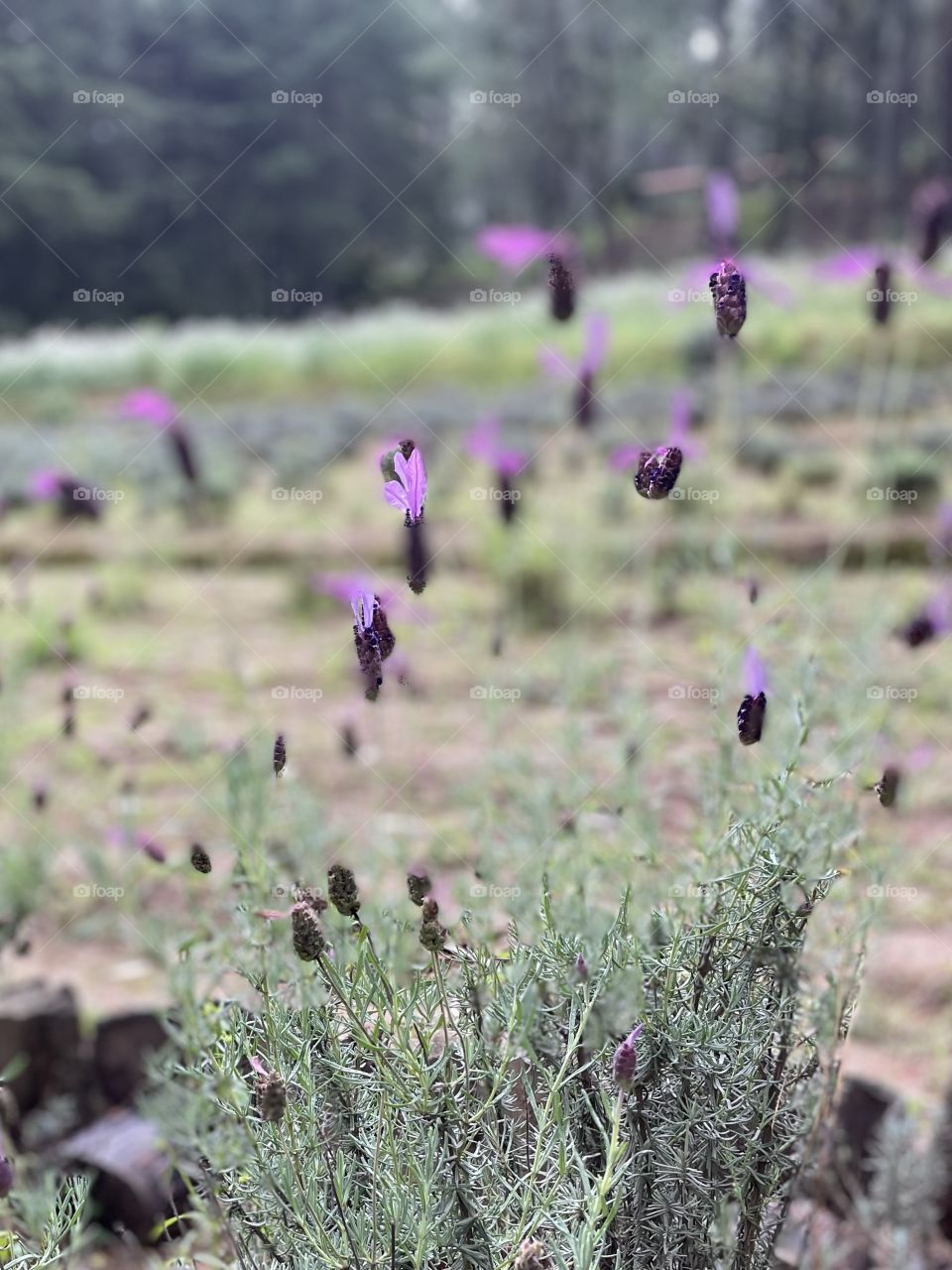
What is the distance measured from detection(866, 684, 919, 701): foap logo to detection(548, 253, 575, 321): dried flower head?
84cm

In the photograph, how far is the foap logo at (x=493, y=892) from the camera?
1.33 m

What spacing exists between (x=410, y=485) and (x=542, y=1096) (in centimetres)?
51

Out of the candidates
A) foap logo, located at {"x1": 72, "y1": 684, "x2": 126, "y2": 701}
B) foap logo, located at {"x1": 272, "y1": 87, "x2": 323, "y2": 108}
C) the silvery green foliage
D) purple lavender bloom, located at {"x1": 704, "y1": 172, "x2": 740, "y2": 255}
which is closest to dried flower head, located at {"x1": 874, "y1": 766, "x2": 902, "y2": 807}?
the silvery green foliage

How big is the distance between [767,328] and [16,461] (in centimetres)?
583

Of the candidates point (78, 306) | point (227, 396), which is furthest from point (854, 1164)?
point (78, 306)

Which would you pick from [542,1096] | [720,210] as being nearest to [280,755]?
[542,1096]

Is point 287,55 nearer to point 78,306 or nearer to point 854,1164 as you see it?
point 78,306

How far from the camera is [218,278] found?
21547 mm

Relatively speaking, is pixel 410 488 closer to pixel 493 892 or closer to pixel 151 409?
pixel 493 892

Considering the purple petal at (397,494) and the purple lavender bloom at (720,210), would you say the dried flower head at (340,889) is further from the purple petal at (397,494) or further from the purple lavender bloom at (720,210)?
the purple lavender bloom at (720,210)

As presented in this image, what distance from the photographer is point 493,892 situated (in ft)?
4.62

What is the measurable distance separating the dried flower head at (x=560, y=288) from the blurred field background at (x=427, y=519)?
0.15 m

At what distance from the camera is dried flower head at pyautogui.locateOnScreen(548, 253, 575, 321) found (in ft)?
3.36

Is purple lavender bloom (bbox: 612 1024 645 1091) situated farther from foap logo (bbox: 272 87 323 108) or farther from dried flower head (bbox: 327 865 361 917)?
foap logo (bbox: 272 87 323 108)
